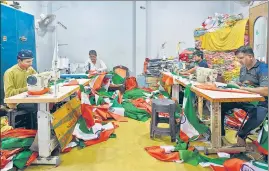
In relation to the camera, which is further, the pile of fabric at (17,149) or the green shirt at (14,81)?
the green shirt at (14,81)

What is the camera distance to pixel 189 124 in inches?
120

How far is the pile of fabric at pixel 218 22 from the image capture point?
Result: 566 centimetres

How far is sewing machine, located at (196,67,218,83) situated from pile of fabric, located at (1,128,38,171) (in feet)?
6.75

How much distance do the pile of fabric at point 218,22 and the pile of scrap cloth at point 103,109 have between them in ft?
6.26

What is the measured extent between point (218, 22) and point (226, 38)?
0.67 metres

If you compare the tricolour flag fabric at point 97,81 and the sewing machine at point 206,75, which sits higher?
the sewing machine at point 206,75

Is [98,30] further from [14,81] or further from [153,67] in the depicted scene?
[14,81]

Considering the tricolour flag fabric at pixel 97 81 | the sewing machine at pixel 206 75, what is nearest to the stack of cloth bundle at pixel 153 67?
the tricolour flag fabric at pixel 97 81

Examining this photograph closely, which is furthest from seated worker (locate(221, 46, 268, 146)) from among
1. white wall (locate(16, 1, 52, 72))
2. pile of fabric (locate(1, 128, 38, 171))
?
white wall (locate(16, 1, 52, 72))

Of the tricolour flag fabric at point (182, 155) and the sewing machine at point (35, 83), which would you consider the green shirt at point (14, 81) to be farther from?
the tricolour flag fabric at point (182, 155)

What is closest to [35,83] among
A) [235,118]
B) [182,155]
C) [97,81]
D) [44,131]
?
[44,131]

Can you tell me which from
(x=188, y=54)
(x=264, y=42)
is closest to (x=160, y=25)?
(x=188, y=54)

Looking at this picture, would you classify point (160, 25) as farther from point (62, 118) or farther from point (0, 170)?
point (0, 170)

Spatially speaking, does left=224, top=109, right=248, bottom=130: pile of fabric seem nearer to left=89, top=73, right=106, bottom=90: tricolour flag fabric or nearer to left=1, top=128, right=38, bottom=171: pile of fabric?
left=89, top=73, right=106, bottom=90: tricolour flag fabric
